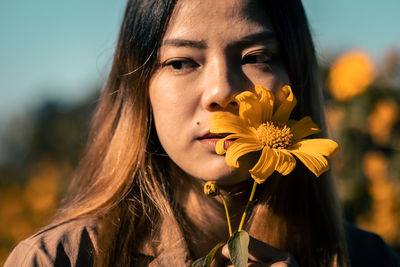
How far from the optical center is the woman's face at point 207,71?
1254mm

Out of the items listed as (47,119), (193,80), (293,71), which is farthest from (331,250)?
(47,119)

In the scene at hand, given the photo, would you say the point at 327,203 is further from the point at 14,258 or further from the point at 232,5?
the point at 14,258

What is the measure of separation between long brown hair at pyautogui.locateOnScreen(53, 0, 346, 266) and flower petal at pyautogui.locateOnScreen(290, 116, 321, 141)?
331 mm

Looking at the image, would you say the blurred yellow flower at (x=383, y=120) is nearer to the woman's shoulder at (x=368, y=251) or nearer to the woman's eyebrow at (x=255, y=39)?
the woman's shoulder at (x=368, y=251)

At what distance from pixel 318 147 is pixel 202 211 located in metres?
0.59

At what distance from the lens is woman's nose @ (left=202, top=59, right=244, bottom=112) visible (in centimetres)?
121

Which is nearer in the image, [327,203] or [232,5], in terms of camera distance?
[232,5]

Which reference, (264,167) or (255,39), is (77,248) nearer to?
(264,167)

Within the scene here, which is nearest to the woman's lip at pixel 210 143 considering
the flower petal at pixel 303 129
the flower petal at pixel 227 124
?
the flower petal at pixel 227 124

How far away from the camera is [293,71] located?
1.50m

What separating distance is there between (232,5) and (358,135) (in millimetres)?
2234

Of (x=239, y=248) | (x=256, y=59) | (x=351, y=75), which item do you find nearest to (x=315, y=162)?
(x=239, y=248)

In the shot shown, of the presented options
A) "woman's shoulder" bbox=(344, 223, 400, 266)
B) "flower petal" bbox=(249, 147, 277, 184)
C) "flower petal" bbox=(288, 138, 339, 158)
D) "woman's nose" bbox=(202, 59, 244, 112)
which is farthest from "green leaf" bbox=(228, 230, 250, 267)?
"woman's shoulder" bbox=(344, 223, 400, 266)

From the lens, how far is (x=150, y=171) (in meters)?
1.53
